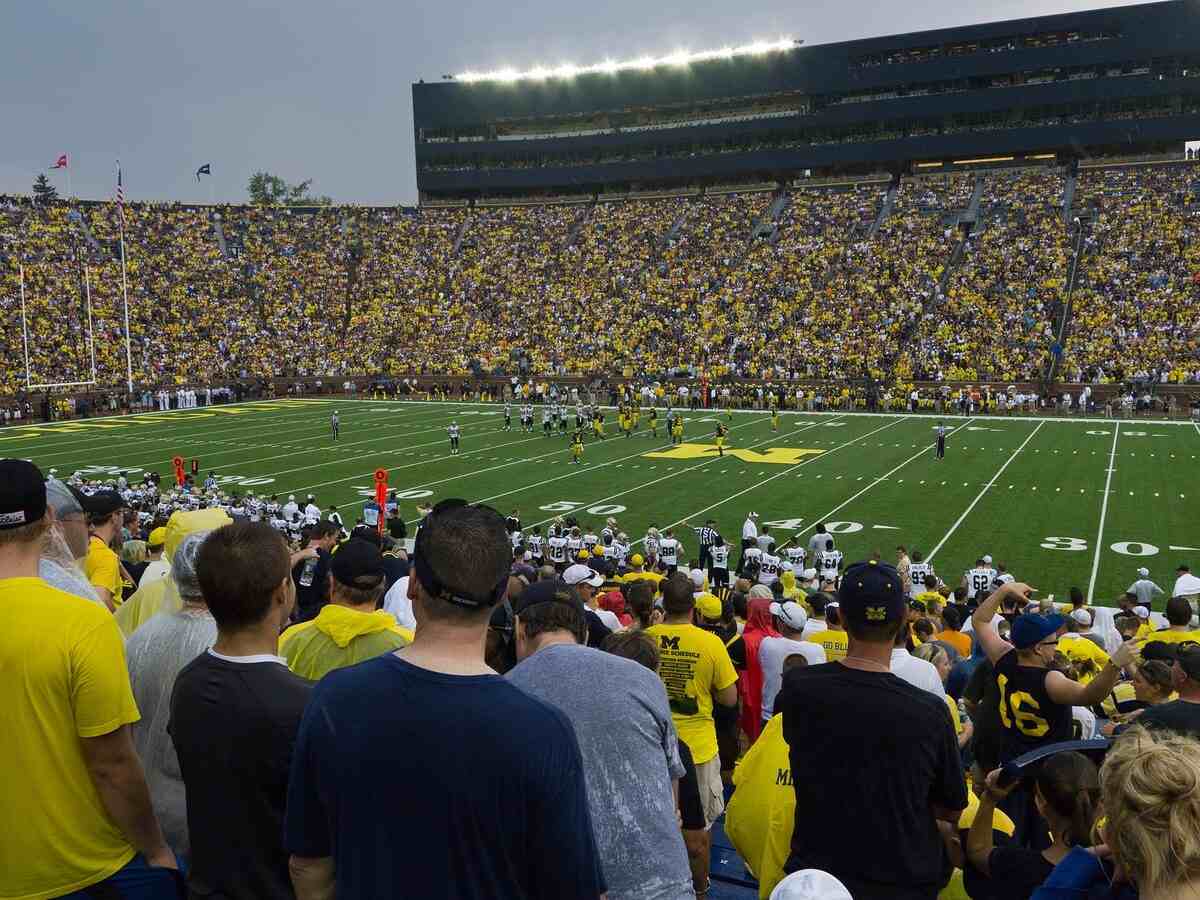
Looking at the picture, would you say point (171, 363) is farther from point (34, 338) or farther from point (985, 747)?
point (985, 747)

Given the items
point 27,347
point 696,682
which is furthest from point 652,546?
point 27,347

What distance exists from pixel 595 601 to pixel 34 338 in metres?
52.1

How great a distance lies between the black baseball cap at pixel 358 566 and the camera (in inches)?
165

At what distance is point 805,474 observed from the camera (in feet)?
92.8

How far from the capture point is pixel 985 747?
191 inches

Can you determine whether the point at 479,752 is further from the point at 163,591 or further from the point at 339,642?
the point at 163,591

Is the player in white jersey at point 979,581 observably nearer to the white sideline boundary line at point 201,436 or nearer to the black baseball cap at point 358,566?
the black baseball cap at point 358,566

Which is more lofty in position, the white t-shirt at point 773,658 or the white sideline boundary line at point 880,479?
the white t-shirt at point 773,658

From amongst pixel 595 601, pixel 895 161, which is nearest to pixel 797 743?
pixel 595 601

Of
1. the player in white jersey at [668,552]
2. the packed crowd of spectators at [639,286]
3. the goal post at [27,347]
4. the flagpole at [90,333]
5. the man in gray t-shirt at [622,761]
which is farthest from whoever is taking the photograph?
the flagpole at [90,333]

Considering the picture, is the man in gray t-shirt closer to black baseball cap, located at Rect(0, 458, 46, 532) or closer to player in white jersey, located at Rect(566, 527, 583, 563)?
black baseball cap, located at Rect(0, 458, 46, 532)

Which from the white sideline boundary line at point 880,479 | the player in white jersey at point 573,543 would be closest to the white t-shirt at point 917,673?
the player in white jersey at point 573,543

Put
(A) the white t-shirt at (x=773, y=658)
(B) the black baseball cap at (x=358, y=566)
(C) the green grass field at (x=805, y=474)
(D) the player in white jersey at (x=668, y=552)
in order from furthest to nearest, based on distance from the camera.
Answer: (C) the green grass field at (x=805, y=474), (D) the player in white jersey at (x=668, y=552), (A) the white t-shirt at (x=773, y=658), (B) the black baseball cap at (x=358, y=566)

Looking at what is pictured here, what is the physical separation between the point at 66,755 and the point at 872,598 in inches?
104
